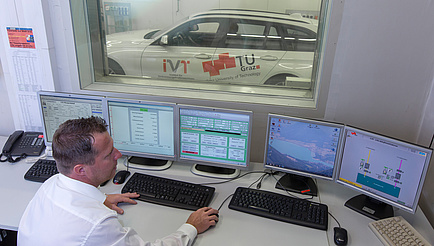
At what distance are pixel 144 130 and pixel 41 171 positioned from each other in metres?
0.63

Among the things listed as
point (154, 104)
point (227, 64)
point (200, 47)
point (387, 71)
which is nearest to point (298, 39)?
point (227, 64)

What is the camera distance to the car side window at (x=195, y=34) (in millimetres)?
2691

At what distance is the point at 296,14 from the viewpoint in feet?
8.30

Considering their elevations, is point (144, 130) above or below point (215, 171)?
above

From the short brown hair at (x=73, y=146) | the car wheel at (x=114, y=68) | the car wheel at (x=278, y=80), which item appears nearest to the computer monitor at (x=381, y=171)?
the car wheel at (x=278, y=80)

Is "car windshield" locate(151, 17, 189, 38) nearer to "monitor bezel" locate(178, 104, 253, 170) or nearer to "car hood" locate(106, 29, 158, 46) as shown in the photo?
"car hood" locate(106, 29, 158, 46)

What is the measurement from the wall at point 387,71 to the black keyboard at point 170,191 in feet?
2.96

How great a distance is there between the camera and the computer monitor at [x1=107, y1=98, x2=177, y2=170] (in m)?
1.78

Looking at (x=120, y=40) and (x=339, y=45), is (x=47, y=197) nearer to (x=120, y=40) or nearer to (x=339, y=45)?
(x=339, y=45)

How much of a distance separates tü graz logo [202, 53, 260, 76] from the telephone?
4.37ft

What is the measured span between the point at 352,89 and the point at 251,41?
1137 millimetres

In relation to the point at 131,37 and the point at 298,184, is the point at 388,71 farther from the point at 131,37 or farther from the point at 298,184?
the point at 131,37

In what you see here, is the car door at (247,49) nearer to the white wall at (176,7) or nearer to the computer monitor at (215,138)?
the white wall at (176,7)

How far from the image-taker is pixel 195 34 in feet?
9.04
